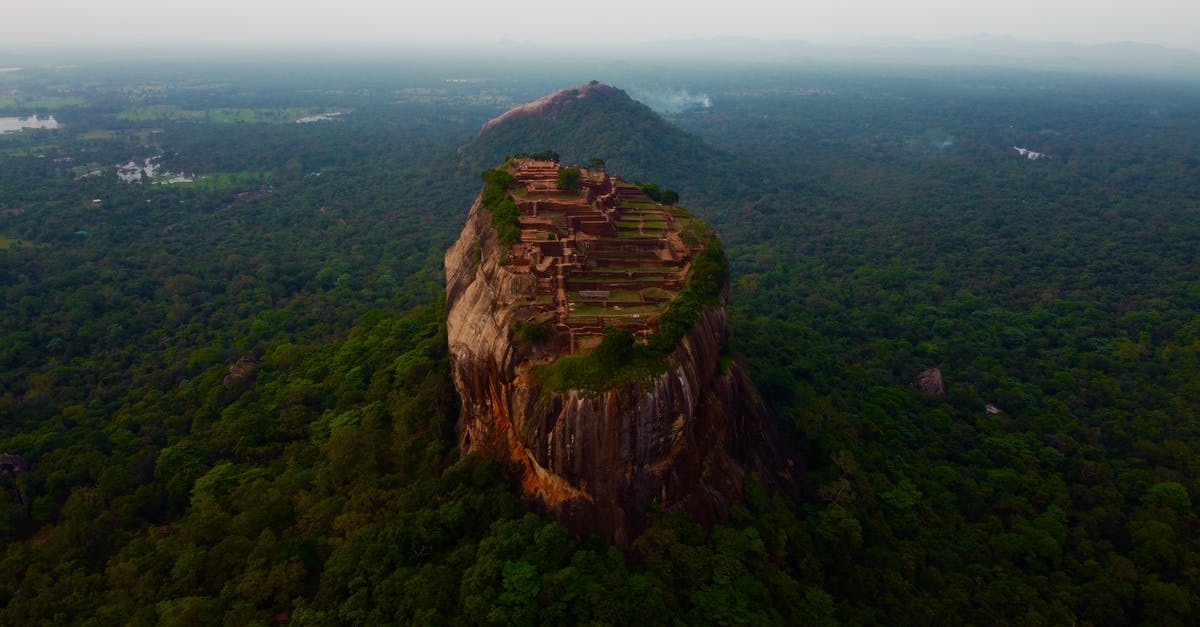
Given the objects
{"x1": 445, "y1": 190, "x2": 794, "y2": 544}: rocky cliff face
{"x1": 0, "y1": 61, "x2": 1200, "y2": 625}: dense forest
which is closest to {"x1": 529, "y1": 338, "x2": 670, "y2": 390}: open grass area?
{"x1": 445, "y1": 190, "x2": 794, "y2": 544}: rocky cliff face

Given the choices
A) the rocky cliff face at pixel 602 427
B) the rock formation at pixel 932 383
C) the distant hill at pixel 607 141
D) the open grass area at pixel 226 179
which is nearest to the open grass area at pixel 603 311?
the rocky cliff face at pixel 602 427

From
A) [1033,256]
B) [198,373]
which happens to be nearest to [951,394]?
[1033,256]

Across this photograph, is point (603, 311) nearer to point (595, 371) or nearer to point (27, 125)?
point (595, 371)

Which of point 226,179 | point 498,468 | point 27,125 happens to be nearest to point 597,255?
point 498,468

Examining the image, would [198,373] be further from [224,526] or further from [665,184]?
[665,184]

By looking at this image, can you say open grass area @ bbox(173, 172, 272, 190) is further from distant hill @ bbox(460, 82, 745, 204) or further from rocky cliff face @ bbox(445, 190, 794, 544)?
rocky cliff face @ bbox(445, 190, 794, 544)

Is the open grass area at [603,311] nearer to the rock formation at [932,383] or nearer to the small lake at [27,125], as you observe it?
the rock formation at [932,383]

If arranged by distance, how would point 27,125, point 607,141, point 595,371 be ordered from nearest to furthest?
point 595,371 → point 607,141 → point 27,125
